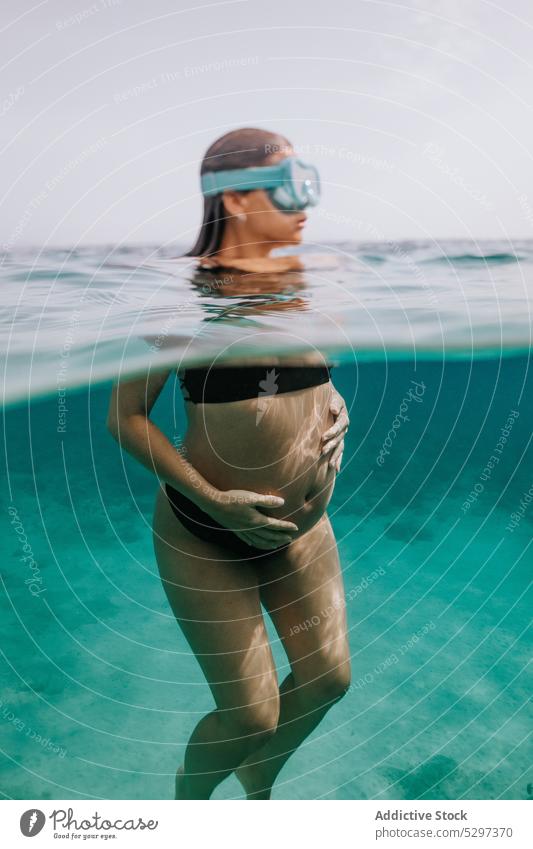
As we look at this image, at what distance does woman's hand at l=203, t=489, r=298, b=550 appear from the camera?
2443mm

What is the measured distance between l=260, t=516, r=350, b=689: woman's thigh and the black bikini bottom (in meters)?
0.20

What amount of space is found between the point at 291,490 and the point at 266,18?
7.25ft

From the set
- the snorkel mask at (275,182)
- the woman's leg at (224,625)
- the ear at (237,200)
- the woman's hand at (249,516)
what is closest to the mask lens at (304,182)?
the snorkel mask at (275,182)

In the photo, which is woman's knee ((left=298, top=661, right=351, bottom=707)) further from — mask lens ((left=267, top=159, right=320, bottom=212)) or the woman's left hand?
mask lens ((left=267, top=159, right=320, bottom=212))

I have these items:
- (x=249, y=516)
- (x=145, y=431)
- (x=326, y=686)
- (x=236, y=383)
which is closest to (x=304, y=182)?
(x=236, y=383)

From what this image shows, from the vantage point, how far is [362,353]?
7.90m

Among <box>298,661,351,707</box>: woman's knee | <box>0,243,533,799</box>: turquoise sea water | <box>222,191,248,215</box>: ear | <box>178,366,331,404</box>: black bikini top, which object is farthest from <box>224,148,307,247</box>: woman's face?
<box>298,661,351,707</box>: woman's knee

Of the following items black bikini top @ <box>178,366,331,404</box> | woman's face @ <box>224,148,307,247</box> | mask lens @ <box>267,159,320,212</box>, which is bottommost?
black bikini top @ <box>178,366,331,404</box>

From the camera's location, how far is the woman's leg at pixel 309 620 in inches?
108

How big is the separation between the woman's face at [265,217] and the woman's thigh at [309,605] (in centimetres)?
110

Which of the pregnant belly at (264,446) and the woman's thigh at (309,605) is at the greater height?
the pregnant belly at (264,446)

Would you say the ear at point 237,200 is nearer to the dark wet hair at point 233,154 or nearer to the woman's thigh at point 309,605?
the dark wet hair at point 233,154
